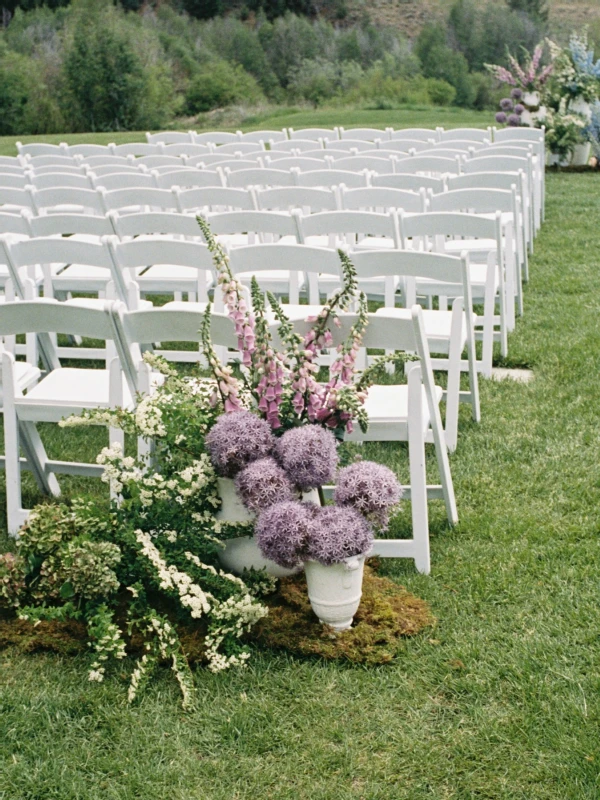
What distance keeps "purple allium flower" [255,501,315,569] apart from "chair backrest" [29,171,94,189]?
16.8 feet

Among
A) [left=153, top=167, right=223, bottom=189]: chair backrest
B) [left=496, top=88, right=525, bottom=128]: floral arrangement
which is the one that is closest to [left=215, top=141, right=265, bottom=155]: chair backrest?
[left=153, top=167, right=223, bottom=189]: chair backrest

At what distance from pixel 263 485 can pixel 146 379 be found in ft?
2.66

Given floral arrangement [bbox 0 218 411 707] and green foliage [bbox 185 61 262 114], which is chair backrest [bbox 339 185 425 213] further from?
green foliage [bbox 185 61 262 114]

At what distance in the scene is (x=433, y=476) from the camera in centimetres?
475

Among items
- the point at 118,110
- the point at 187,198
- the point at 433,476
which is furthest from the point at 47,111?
the point at 433,476

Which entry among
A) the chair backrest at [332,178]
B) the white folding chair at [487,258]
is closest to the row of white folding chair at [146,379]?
the white folding chair at [487,258]

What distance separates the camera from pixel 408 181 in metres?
7.28

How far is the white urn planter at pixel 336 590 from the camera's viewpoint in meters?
3.38

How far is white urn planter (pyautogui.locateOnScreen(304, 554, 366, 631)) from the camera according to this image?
338 cm

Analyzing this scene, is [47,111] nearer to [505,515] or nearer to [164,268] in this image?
[164,268]

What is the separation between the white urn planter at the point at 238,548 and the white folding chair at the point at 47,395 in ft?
2.17

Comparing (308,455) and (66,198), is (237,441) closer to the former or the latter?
(308,455)

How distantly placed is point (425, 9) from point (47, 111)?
24.1 meters

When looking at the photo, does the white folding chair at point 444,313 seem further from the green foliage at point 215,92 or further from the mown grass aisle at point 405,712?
the green foliage at point 215,92
